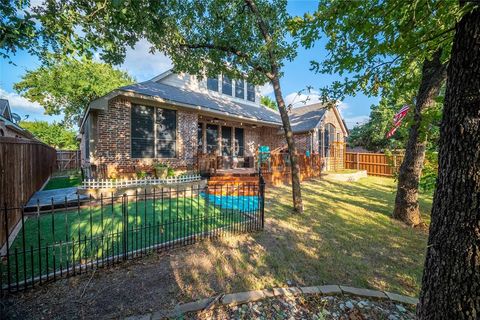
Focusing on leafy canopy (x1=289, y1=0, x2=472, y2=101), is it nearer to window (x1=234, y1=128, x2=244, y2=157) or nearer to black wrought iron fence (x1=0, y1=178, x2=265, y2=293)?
black wrought iron fence (x1=0, y1=178, x2=265, y2=293)

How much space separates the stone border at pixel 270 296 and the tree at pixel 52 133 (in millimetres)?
41903

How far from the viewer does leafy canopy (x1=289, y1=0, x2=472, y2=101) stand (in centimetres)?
263

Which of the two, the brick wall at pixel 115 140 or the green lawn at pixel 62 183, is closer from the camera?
the brick wall at pixel 115 140

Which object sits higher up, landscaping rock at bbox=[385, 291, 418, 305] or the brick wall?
the brick wall

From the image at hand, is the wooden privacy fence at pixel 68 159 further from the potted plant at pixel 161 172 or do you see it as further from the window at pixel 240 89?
the potted plant at pixel 161 172

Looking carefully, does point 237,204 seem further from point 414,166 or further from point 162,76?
point 162,76

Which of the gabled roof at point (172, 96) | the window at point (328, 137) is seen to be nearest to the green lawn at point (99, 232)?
the gabled roof at point (172, 96)

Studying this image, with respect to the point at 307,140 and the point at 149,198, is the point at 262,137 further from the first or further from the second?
the point at 149,198

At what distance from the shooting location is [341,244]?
176 inches

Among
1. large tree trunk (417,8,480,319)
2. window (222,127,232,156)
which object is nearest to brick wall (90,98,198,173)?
window (222,127,232,156)

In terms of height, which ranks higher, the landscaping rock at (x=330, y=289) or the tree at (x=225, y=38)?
Result: the tree at (x=225, y=38)

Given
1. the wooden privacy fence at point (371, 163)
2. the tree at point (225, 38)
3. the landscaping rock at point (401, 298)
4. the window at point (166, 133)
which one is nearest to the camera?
the landscaping rock at point (401, 298)

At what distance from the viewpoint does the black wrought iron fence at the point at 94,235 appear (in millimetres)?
3049

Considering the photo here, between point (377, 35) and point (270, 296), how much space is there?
4.01m
